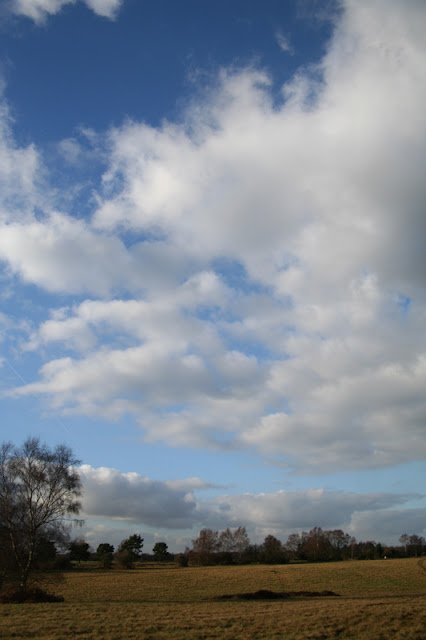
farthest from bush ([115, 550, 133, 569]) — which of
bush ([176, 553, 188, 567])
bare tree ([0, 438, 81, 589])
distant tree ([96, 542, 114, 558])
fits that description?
bare tree ([0, 438, 81, 589])

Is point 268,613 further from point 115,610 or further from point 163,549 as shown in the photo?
point 163,549

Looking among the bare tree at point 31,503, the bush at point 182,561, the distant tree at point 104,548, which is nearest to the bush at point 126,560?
the bush at point 182,561

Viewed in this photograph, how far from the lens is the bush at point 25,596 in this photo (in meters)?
30.2

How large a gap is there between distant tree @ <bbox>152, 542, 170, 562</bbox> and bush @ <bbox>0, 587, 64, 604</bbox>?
12692 centimetres

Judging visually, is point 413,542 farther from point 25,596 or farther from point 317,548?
point 25,596

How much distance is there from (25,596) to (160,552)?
421 feet

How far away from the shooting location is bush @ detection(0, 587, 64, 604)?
1187 inches

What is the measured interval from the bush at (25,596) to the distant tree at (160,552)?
12692cm

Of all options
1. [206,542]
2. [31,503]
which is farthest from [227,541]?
[31,503]

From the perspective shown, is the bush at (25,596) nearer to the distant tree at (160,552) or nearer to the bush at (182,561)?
the bush at (182,561)

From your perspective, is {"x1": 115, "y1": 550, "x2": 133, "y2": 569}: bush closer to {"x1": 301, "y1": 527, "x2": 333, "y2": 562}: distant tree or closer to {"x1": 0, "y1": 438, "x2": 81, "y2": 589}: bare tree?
{"x1": 301, "y1": 527, "x2": 333, "y2": 562}: distant tree

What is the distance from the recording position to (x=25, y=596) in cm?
3086

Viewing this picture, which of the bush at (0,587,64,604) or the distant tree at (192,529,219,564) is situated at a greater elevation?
the bush at (0,587,64,604)

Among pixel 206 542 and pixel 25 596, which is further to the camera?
pixel 206 542
